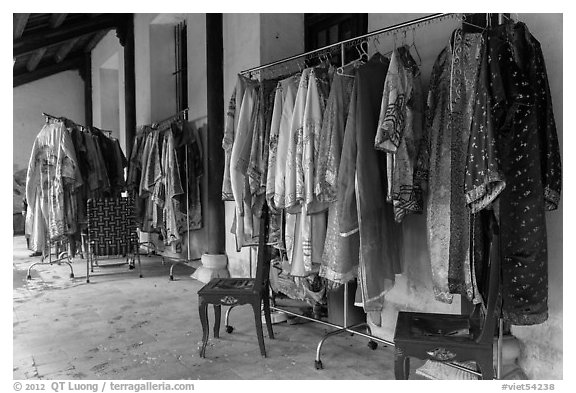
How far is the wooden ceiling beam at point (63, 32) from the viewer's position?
687 centimetres

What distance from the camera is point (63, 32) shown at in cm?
711

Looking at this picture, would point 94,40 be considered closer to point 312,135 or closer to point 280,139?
point 280,139

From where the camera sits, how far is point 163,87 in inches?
246

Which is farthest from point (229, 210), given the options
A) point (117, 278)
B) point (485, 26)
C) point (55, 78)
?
point (55, 78)

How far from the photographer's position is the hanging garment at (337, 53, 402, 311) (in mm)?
2023

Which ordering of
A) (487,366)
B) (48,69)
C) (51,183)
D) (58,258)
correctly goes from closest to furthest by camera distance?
(487,366)
(51,183)
(58,258)
(48,69)

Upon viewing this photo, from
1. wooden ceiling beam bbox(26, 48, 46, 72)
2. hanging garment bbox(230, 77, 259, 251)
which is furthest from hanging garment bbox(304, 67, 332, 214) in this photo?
wooden ceiling beam bbox(26, 48, 46, 72)

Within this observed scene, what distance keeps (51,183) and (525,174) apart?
4.23 m

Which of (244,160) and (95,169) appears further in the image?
(95,169)

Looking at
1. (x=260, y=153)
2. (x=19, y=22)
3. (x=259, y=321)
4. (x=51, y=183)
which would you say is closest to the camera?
(x=259, y=321)

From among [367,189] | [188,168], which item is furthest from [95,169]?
[367,189]

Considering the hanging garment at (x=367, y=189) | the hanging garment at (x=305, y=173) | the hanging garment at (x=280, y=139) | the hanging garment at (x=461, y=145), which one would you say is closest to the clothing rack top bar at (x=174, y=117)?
the hanging garment at (x=280, y=139)

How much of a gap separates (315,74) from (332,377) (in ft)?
4.99
